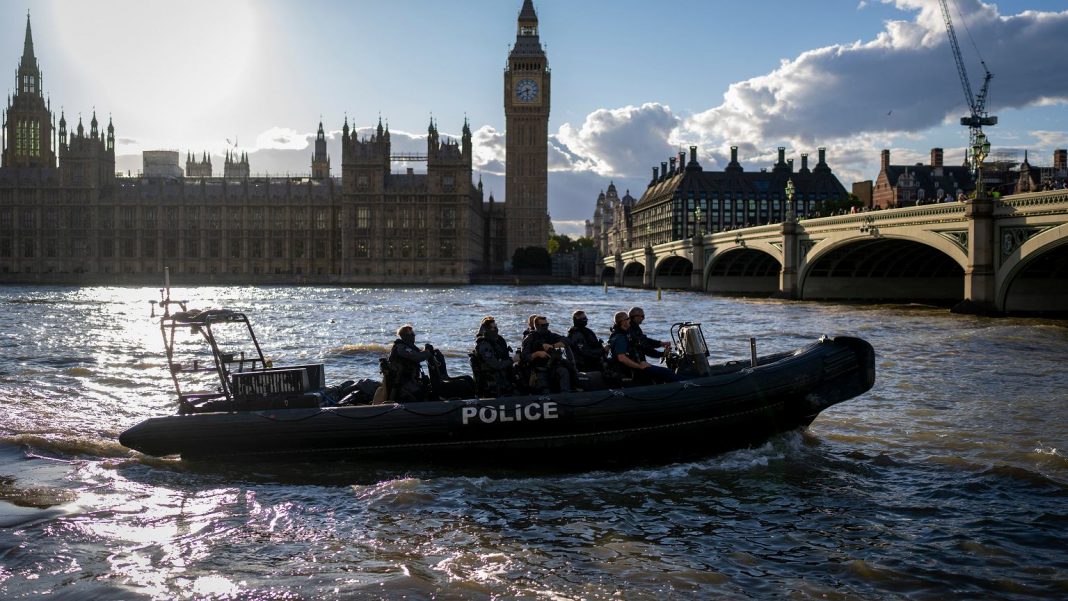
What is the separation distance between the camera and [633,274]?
119125mm

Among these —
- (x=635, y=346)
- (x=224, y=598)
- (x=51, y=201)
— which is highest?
(x=51, y=201)

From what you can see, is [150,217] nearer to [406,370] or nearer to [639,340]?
[406,370]

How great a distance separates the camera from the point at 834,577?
738 centimetres

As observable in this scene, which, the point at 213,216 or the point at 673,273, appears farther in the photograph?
the point at 213,216

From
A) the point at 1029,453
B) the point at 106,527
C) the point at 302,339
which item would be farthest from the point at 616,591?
the point at 302,339

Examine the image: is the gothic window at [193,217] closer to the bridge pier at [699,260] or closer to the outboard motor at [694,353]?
the bridge pier at [699,260]

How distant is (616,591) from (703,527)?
201 cm

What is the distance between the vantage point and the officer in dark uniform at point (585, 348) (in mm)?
12578

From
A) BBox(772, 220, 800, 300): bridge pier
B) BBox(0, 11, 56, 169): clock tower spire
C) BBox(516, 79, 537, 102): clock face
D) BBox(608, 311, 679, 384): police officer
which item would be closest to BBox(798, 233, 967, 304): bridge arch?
BBox(772, 220, 800, 300): bridge pier

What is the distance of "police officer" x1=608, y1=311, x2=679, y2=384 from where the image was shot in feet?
38.9

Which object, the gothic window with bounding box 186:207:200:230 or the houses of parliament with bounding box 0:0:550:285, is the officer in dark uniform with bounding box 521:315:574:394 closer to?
the houses of parliament with bounding box 0:0:550:285

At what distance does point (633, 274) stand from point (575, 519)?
111m

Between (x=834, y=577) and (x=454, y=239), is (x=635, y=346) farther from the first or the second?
(x=454, y=239)

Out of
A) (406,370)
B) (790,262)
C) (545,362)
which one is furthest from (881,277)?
(406,370)
